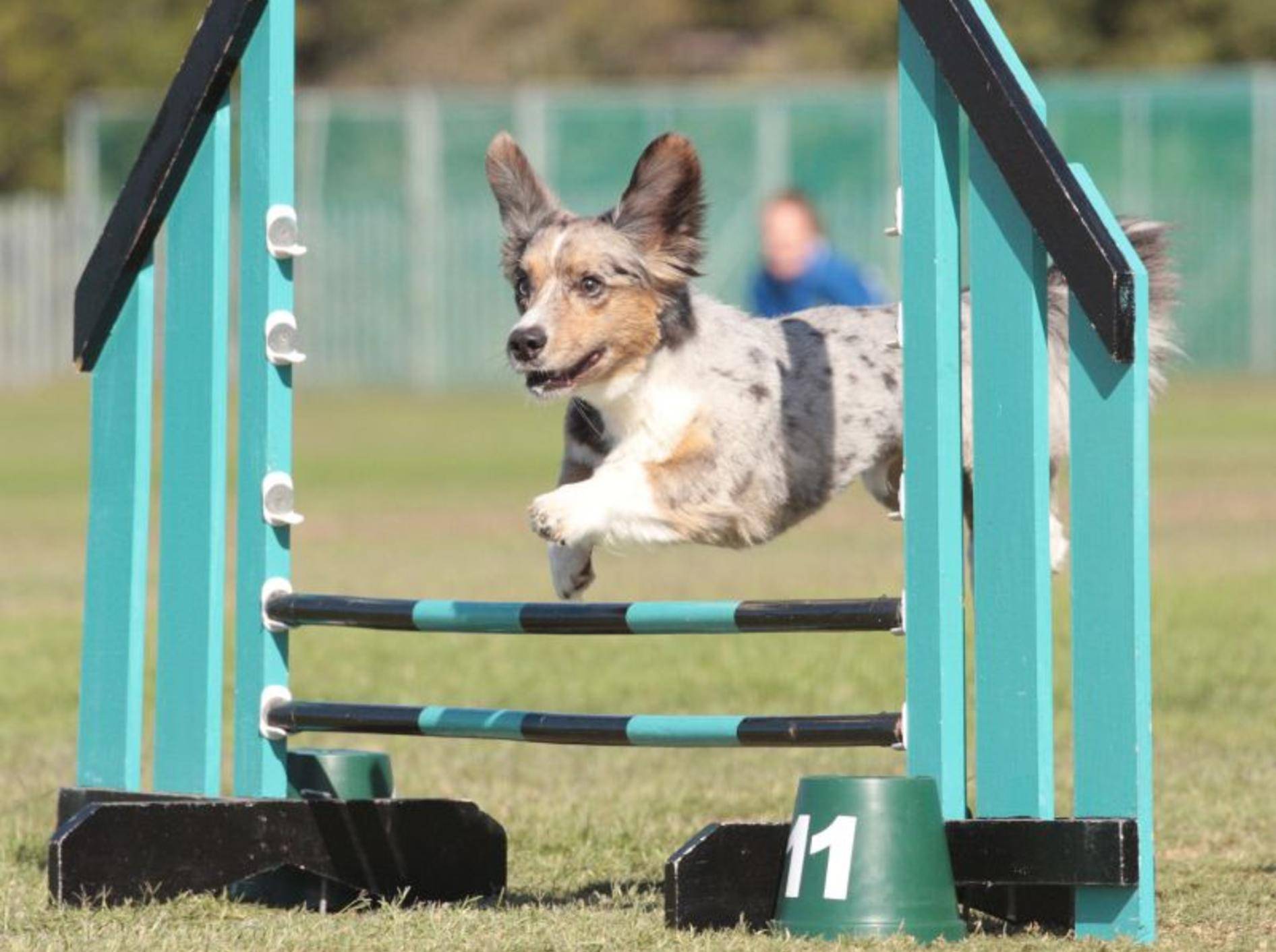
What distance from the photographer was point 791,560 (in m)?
15.3

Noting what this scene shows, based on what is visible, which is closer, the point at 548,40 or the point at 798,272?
the point at 798,272

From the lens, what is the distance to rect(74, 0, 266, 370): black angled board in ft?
20.3

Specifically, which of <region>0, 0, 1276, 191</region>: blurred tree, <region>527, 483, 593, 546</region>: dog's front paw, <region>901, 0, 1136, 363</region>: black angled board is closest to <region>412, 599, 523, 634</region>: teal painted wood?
<region>527, 483, 593, 546</region>: dog's front paw

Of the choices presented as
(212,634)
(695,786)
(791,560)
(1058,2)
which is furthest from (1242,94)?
(212,634)

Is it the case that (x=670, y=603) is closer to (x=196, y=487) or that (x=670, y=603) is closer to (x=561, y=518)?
(x=561, y=518)

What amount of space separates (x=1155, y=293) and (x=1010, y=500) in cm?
161

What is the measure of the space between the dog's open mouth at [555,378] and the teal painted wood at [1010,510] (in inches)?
37.2

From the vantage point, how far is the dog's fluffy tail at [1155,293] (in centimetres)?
665

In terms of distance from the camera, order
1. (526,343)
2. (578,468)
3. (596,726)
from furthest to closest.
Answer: (578,468) → (526,343) → (596,726)

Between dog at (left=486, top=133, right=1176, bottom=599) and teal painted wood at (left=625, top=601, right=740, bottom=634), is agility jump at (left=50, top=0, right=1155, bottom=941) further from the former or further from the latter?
dog at (left=486, top=133, right=1176, bottom=599)

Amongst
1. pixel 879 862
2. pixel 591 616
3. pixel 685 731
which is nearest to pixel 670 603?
pixel 591 616

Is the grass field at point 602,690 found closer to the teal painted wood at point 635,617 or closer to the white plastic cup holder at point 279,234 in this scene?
the teal painted wood at point 635,617

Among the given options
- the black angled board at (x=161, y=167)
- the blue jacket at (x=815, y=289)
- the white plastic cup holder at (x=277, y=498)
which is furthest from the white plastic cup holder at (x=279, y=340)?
the blue jacket at (x=815, y=289)

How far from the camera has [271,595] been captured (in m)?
A: 6.05
